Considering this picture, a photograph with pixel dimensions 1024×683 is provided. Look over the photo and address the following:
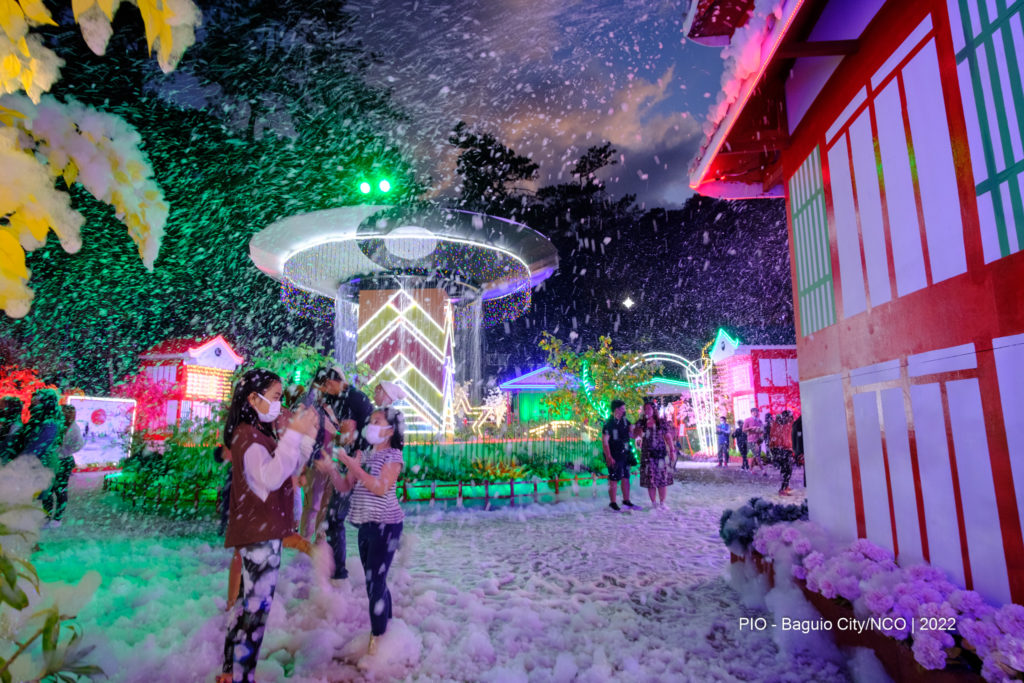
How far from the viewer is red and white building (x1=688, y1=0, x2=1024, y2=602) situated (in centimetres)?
293

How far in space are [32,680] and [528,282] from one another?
624 inches

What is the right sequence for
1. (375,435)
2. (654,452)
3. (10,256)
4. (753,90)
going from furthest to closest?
(654,452) < (753,90) < (375,435) < (10,256)

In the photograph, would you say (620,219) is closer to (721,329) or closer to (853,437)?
(721,329)

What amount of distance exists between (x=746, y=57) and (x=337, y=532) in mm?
5621

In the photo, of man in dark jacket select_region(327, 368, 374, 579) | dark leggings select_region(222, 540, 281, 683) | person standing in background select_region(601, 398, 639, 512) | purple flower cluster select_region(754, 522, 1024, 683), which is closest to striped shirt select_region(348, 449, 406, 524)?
dark leggings select_region(222, 540, 281, 683)

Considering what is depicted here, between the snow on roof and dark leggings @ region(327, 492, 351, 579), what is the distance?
520cm

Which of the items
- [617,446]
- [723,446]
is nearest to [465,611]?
[617,446]

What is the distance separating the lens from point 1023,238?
2756 millimetres

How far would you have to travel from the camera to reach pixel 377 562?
149 inches

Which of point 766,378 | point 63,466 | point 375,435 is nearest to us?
point 375,435

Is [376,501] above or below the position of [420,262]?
below

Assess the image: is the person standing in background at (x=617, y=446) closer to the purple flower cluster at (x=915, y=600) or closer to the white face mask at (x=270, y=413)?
the purple flower cluster at (x=915, y=600)

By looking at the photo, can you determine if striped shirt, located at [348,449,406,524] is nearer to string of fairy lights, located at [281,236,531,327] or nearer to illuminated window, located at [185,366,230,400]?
string of fairy lights, located at [281,236,531,327]

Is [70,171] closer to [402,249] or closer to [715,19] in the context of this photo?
[715,19]
